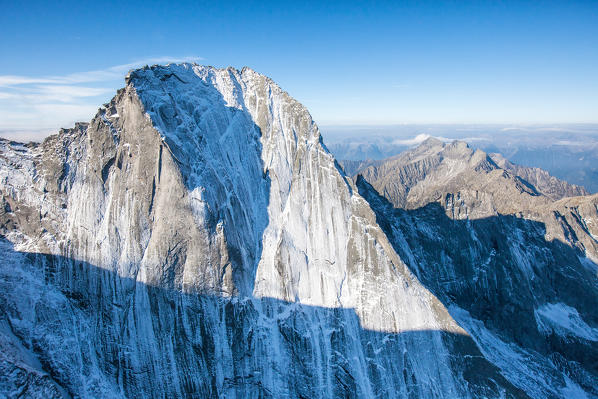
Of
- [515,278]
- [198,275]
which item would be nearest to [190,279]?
[198,275]

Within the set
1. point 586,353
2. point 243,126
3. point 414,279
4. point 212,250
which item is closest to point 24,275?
point 212,250

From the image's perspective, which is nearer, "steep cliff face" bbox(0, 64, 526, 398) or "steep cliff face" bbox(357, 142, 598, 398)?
"steep cliff face" bbox(0, 64, 526, 398)

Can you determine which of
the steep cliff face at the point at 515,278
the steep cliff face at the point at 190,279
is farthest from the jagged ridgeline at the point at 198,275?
the steep cliff face at the point at 515,278

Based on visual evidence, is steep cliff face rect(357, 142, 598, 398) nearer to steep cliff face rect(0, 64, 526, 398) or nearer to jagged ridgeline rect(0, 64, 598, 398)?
jagged ridgeline rect(0, 64, 598, 398)

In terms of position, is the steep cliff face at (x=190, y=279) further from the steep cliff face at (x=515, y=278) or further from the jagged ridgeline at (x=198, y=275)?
the steep cliff face at (x=515, y=278)

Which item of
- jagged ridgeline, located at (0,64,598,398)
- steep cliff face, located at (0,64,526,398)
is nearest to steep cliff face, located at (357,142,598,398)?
jagged ridgeline, located at (0,64,598,398)
